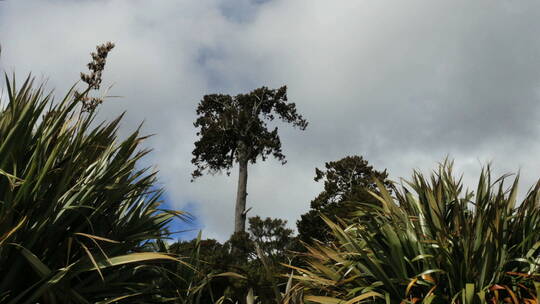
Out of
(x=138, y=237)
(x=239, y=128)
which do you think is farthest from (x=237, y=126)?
(x=138, y=237)

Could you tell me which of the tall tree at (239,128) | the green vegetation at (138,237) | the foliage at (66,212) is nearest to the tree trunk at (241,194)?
the tall tree at (239,128)

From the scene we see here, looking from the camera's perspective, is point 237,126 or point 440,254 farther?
point 237,126

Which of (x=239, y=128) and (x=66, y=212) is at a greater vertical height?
(x=239, y=128)

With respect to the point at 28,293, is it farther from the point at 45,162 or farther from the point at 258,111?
the point at 258,111

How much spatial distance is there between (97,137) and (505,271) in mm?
3943

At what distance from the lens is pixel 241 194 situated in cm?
2711

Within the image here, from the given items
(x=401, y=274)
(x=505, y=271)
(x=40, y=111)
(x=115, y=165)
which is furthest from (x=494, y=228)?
(x=40, y=111)

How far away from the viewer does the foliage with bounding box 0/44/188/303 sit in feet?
11.5

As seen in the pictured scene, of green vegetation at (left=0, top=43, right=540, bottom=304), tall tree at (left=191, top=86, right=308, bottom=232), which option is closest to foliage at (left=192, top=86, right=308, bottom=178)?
tall tree at (left=191, top=86, right=308, bottom=232)

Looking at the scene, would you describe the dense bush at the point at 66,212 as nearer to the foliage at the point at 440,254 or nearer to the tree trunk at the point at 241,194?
the foliage at the point at 440,254

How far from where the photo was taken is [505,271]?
4438mm

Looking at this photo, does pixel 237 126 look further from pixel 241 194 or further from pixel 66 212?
pixel 66 212

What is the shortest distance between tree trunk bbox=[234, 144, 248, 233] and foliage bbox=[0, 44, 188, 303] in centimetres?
2161

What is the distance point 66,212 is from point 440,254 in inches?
127
